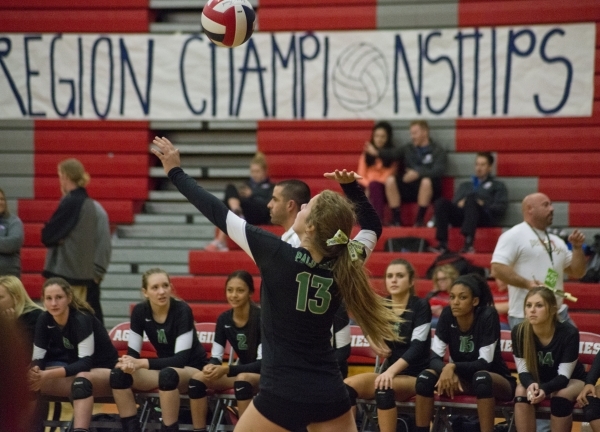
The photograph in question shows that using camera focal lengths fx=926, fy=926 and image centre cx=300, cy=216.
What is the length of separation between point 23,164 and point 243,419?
8.25 metres

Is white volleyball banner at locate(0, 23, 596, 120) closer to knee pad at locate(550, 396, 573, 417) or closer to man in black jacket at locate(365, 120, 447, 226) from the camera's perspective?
man in black jacket at locate(365, 120, 447, 226)

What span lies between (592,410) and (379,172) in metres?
4.40

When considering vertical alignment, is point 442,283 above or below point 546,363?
above

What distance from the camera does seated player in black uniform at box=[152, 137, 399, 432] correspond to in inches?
152

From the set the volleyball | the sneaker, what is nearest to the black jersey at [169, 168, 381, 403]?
the volleyball

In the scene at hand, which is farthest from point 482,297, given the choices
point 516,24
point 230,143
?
point 230,143

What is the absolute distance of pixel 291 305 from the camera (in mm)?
3871

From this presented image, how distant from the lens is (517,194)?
10.1 meters

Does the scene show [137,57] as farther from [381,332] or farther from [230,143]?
[381,332]

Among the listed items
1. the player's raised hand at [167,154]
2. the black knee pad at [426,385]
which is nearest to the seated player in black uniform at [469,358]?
the black knee pad at [426,385]

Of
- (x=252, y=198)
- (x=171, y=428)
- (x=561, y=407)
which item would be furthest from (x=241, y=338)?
(x=252, y=198)

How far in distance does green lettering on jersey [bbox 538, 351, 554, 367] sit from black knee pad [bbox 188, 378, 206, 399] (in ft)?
7.91

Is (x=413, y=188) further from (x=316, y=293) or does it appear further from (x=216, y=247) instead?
(x=316, y=293)

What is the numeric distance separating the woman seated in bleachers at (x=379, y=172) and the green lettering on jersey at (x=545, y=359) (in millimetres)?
3560
